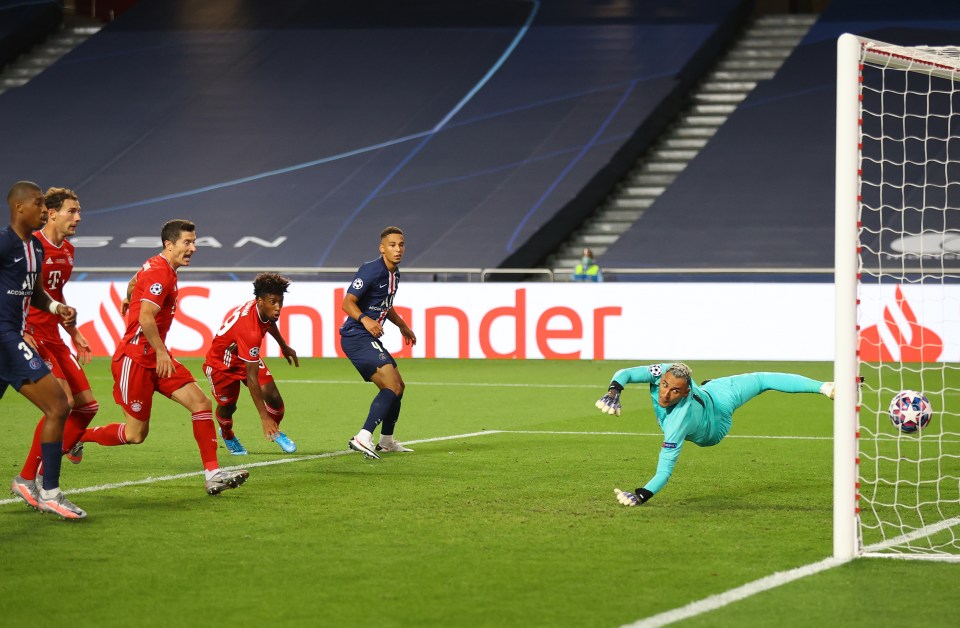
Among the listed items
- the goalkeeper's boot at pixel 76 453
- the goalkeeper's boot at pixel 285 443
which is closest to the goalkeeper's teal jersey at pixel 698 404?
the goalkeeper's boot at pixel 285 443

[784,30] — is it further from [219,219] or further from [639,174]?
[219,219]

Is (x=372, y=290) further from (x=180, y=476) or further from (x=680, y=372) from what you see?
(x=680, y=372)

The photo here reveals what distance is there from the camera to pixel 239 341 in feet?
35.6

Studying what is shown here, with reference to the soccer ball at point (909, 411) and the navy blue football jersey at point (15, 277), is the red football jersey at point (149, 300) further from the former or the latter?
the soccer ball at point (909, 411)

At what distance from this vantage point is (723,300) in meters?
21.3

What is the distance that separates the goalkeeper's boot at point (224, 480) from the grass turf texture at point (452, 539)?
11 centimetres

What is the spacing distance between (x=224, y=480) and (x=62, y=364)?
1472mm

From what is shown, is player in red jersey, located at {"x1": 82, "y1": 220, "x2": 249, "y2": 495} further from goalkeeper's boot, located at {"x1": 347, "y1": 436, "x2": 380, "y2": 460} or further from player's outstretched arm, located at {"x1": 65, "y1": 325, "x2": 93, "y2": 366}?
goalkeeper's boot, located at {"x1": 347, "y1": 436, "x2": 380, "y2": 460}

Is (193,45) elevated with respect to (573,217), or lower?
elevated

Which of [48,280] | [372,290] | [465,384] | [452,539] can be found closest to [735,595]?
[452,539]

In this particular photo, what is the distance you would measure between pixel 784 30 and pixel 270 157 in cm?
1373

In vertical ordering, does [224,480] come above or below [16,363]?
below

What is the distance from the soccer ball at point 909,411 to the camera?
844 cm

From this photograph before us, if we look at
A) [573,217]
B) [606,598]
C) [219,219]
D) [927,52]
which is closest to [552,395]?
[927,52]
